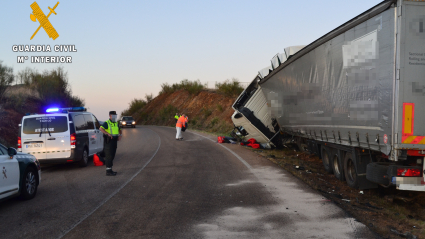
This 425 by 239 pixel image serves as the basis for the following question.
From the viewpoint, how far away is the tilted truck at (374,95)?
635cm

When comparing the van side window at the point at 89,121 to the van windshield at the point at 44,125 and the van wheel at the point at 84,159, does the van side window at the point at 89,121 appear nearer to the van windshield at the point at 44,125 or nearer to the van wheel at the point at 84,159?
the van wheel at the point at 84,159

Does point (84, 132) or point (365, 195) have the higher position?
point (84, 132)

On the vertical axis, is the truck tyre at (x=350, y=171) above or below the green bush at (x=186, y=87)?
below

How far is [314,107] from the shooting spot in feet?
35.2

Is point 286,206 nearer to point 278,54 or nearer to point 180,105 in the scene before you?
point 278,54

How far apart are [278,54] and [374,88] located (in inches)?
290

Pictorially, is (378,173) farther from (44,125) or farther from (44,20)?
(44,20)

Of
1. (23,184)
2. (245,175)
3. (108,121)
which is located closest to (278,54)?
(245,175)

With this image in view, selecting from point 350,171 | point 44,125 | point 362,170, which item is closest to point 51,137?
point 44,125

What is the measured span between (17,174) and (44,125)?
14.6 feet

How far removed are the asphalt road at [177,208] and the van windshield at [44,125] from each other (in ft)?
4.55

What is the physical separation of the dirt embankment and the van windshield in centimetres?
2401

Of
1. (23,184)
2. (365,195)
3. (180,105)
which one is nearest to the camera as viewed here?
(23,184)

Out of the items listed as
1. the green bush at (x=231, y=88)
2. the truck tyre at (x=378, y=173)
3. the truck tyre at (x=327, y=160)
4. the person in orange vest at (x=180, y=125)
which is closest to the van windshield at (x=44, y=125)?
the truck tyre at (x=327, y=160)
